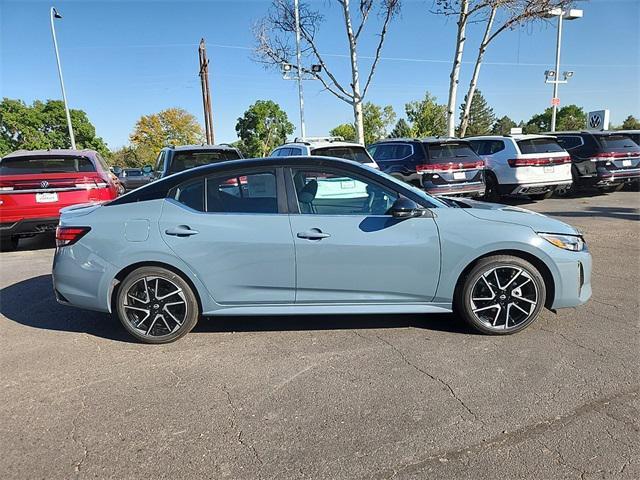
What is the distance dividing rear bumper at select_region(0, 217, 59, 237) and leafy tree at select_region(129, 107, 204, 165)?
2919 inches

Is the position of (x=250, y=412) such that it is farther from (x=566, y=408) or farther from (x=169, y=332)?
(x=566, y=408)

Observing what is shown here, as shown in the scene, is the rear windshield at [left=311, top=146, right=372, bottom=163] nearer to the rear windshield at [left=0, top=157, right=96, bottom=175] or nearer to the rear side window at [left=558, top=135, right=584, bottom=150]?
the rear windshield at [left=0, top=157, right=96, bottom=175]

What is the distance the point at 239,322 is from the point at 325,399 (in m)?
1.54

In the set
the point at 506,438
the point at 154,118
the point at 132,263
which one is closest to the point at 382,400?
the point at 506,438

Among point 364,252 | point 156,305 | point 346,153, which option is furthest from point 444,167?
point 156,305

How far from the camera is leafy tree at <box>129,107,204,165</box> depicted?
77312mm

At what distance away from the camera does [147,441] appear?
2.51m

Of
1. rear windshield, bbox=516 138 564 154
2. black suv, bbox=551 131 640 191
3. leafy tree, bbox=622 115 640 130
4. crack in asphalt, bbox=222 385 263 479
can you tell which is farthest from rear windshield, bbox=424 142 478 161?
leafy tree, bbox=622 115 640 130

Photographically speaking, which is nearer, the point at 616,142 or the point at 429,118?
the point at 616,142

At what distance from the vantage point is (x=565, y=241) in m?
3.70

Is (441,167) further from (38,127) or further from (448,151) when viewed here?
(38,127)

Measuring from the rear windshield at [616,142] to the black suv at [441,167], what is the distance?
177 inches

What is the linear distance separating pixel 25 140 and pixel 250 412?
2568 inches

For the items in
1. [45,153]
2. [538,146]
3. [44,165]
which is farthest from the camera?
[538,146]
